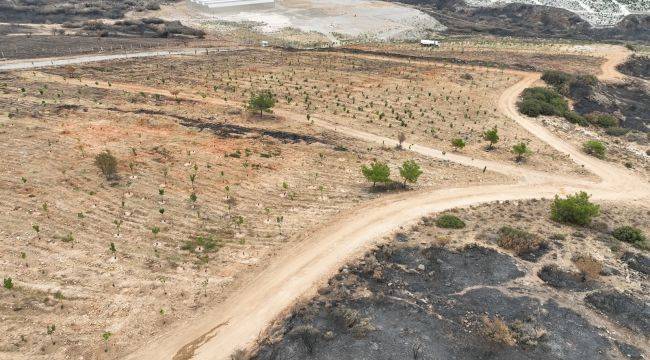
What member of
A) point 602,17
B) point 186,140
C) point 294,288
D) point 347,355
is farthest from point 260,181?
point 602,17

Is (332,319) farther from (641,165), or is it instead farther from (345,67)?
(345,67)

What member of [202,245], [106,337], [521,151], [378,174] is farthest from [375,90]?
[106,337]

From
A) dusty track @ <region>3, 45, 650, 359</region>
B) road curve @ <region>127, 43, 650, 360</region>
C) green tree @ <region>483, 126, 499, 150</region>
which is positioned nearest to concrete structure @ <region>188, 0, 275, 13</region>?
dusty track @ <region>3, 45, 650, 359</region>

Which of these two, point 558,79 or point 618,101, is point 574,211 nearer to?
point 558,79

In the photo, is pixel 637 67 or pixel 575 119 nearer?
pixel 575 119

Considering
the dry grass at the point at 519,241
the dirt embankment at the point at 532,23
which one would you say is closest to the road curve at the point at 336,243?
the dry grass at the point at 519,241

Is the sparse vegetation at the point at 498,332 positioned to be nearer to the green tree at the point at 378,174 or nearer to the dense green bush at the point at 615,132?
the green tree at the point at 378,174
